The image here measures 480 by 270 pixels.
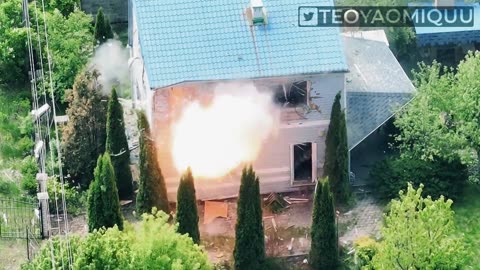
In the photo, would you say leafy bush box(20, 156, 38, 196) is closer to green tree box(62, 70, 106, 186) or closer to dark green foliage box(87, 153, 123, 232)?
green tree box(62, 70, 106, 186)

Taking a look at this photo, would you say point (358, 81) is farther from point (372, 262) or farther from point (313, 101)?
point (372, 262)

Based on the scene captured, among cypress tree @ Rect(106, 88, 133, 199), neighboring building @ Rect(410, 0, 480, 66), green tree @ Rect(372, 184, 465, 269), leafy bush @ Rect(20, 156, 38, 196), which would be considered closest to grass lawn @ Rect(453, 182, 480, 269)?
green tree @ Rect(372, 184, 465, 269)

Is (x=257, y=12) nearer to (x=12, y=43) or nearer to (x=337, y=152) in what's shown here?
(x=337, y=152)

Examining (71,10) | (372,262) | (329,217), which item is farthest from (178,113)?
(71,10)

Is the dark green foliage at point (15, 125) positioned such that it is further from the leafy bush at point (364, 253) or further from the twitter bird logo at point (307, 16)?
the leafy bush at point (364, 253)

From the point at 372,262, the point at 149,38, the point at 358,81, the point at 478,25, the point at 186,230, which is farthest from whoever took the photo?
the point at 478,25

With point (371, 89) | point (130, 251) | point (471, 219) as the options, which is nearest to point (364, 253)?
point (471, 219)

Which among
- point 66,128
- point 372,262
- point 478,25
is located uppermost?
point 478,25
